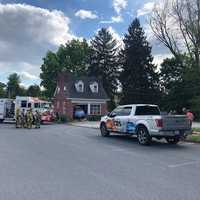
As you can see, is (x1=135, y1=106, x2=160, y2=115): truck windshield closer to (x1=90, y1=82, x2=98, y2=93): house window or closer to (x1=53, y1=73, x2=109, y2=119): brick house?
(x1=53, y1=73, x2=109, y2=119): brick house

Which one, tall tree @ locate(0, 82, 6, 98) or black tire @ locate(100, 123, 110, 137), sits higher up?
tall tree @ locate(0, 82, 6, 98)

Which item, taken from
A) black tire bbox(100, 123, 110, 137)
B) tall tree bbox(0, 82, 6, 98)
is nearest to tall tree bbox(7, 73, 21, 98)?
tall tree bbox(0, 82, 6, 98)

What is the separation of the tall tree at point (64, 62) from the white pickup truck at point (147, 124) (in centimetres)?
5107

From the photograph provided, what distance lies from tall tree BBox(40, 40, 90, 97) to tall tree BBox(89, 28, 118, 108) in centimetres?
223

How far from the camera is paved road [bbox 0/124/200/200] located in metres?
6.48

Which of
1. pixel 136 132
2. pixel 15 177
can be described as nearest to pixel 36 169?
pixel 15 177

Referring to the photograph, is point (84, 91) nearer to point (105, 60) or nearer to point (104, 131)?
point (105, 60)

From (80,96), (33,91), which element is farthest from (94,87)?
(33,91)

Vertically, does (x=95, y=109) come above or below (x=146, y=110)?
above

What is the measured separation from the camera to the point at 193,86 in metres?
23.6

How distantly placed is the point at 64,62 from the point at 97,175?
63.6 metres

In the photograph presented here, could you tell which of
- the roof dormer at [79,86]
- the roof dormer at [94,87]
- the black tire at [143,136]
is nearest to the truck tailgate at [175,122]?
the black tire at [143,136]

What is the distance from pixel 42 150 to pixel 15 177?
201 inches

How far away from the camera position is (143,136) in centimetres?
1579
